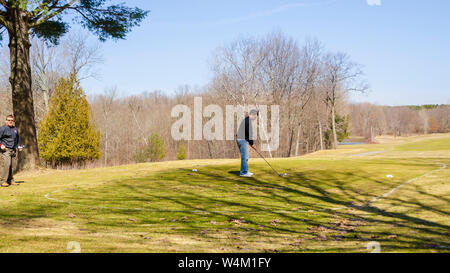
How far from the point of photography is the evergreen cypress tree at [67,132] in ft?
80.5

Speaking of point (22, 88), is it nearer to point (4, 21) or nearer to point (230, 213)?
point (4, 21)

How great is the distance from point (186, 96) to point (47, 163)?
4484cm

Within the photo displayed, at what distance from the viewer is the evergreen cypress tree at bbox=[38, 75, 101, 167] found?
24531 mm

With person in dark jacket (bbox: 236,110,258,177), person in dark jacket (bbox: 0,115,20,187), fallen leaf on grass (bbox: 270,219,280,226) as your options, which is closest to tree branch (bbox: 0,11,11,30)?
person in dark jacket (bbox: 0,115,20,187)

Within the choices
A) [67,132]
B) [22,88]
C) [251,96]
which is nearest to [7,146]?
[22,88]

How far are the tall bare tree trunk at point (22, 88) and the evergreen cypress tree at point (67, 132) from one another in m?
9.27

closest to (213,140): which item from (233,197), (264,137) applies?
(264,137)

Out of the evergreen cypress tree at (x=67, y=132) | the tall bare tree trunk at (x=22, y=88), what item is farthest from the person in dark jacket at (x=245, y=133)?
the evergreen cypress tree at (x=67, y=132)

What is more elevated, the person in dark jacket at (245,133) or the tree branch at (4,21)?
the tree branch at (4,21)

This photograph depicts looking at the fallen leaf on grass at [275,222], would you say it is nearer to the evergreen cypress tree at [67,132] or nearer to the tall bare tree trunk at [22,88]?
the tall bare tree trunk at [22,88]

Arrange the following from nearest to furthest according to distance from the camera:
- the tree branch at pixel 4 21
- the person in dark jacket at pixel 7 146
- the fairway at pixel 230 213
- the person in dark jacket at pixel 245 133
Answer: the fairway at pixel 230 213
the person in dark jacket at pixel 7 146
the person in dark jacket at pixel 245 133
the tree branch at pixel 4 21

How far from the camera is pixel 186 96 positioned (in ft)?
229
